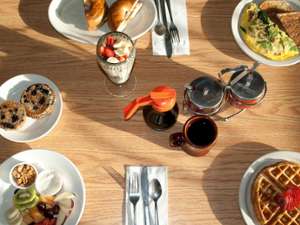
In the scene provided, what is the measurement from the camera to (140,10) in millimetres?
1704

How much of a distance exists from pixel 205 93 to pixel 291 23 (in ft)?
1.66

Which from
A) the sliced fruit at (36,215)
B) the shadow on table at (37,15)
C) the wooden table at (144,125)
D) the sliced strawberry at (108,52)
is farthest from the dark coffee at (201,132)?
the shadow on table at (37,15)

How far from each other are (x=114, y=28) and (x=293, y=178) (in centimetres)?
86

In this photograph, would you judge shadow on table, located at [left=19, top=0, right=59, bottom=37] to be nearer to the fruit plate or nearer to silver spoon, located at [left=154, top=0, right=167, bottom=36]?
silver spoon, located at [left=154, top=0, right=167, bottom=36]

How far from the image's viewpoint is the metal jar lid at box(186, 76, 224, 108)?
57.1 inches

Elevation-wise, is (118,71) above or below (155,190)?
above

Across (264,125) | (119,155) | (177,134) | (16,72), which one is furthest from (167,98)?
(16,72)

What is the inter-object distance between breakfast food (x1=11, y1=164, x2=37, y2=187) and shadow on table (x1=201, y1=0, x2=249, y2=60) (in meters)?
0.85

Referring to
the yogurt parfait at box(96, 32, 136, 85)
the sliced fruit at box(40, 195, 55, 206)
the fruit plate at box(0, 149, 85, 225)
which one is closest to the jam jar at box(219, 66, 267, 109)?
the yogurt parfait at box(96, 32, 136, 85)

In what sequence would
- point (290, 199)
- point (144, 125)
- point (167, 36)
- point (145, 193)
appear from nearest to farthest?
1. point (290, 199)
2. point (145, 193)
3. point (144, 125)
4. point (167, 36)

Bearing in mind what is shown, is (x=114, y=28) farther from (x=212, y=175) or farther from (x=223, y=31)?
(x=212, y=175)

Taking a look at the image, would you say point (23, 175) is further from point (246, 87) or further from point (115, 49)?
point (246, 87)

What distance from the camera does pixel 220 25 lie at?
1710 millimetres

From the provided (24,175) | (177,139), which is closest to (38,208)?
(24,175)
